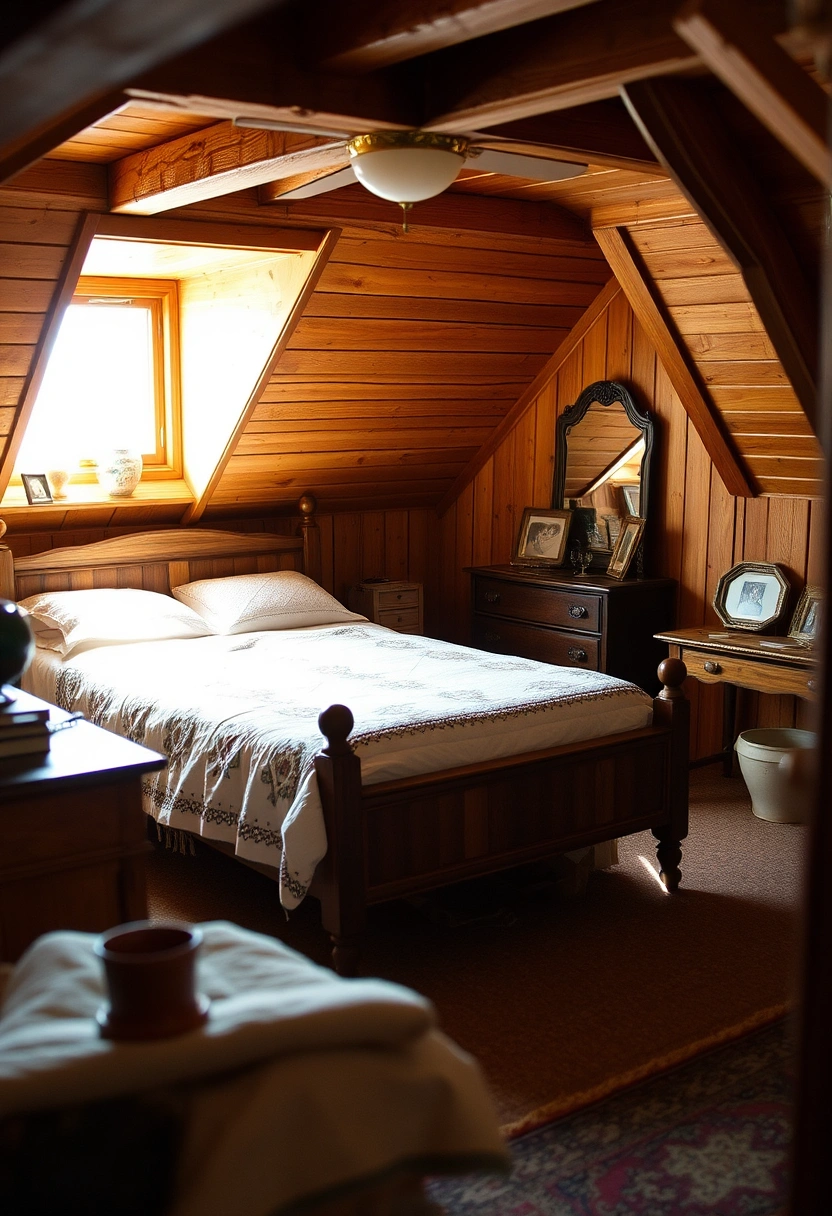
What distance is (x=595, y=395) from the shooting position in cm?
500

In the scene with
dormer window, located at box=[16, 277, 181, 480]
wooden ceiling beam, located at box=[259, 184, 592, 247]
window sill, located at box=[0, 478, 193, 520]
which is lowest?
window sill, located at box=[0, 478, 193, 520]

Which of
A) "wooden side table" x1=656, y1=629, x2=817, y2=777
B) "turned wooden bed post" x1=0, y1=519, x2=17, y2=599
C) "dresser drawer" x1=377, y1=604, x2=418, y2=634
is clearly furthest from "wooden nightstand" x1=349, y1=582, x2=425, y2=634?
"turned wooden bed post" x1=0, y1=519, x2=17, y2=599

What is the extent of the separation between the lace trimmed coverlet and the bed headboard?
410mm

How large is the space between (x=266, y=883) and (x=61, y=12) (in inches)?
113

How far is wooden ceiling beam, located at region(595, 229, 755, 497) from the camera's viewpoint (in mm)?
4258

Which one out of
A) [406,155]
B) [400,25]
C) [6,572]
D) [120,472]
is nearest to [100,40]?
[400,25]

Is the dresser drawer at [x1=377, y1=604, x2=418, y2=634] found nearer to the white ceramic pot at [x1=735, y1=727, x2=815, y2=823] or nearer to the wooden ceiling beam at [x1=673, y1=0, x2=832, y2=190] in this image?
the white ceramic pot at [x1=735, y1=727, x2=815, y2=823]

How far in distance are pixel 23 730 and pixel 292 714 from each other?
3.88 ft

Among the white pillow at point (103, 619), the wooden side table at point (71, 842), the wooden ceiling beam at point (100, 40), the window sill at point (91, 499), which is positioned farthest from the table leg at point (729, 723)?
the wooden ceiling beam at point (100, 40)

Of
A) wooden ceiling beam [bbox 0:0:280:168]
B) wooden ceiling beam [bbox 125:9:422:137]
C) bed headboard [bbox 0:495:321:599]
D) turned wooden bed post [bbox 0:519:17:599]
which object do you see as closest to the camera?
wooden ceiling beam [bbox 0:0:280:168]

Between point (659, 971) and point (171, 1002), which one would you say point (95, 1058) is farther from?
point (659, 971)

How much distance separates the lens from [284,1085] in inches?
46.5

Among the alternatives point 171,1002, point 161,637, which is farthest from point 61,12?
point 161,637

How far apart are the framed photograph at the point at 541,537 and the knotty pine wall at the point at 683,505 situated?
142 millimetres
